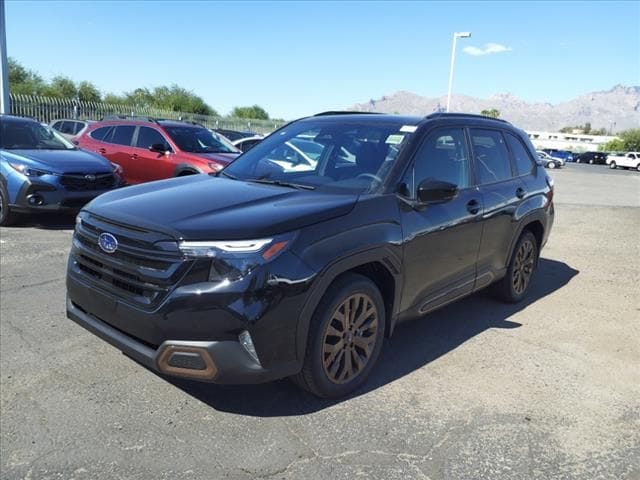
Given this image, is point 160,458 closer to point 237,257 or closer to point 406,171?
point 237,257

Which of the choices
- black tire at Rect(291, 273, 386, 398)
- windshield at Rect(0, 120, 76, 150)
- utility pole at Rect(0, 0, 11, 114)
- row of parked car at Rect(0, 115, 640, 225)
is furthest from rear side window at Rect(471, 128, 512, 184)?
utility pole at Rect(0, 0, 11, 114)

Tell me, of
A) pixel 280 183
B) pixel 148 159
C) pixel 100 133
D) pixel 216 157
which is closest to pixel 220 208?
pixel 280 183

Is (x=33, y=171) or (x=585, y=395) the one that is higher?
(x=33, y=171)

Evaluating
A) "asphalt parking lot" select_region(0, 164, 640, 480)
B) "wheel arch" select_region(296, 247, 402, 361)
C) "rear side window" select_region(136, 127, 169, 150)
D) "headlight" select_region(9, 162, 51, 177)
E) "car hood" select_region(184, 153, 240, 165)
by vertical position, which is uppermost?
"rear side window" select_region(136, 127, 169, 150)

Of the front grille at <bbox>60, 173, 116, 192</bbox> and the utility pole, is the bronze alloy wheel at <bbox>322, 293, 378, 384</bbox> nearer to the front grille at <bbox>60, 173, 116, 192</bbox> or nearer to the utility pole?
the front grille at <bbox>60, 173, 116, 192</bbox>

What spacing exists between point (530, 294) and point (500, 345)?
5.82 ft

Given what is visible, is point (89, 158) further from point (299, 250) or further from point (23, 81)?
point (23, 81)

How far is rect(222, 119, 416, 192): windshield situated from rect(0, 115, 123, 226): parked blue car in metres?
4.57

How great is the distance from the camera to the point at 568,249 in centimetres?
859

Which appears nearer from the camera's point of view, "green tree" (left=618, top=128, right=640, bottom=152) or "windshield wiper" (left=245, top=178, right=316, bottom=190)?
"windshield wiper" (left=245, top=178, right=316, bottom=190)

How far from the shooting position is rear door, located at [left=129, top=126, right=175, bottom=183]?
10172 mm

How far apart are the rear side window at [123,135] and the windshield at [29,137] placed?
5.23ft

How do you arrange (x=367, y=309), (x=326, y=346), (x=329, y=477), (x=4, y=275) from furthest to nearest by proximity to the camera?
(x=4, y=275), (x=367, y=309), (x=326, y=346), (x=329, y=477)

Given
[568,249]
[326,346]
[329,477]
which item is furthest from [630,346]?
[568,249]
